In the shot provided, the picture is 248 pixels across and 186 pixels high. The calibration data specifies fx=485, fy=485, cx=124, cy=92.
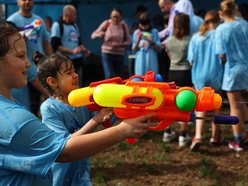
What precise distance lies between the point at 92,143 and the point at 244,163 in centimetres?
373

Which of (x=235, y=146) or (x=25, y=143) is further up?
(x=25, y=143)

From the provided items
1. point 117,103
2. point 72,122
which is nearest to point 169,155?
point 72,122

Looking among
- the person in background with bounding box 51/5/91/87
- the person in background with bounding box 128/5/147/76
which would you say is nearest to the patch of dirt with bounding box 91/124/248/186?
the person in background with bounding box 51/5/91/87

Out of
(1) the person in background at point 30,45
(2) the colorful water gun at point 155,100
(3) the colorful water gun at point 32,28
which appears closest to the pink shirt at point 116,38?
(1) the person in background at point 30,45

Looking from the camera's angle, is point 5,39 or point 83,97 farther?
point 83,97

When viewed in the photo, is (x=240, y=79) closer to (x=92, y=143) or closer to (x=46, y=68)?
(x=46, y=68)

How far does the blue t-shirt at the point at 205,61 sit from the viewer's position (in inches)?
221

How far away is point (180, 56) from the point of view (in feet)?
19.6

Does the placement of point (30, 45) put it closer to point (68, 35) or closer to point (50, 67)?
point (68, 35)

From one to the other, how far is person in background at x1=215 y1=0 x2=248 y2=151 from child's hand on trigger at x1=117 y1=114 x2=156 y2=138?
359cm

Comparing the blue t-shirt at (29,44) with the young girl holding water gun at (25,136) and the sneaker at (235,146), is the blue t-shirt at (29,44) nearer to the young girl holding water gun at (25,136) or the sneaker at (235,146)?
the sneaker at (235,146)

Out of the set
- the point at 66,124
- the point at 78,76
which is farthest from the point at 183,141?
the point at 66,124

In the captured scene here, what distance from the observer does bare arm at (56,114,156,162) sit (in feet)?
5.77

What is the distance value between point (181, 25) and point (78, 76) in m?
2.91
